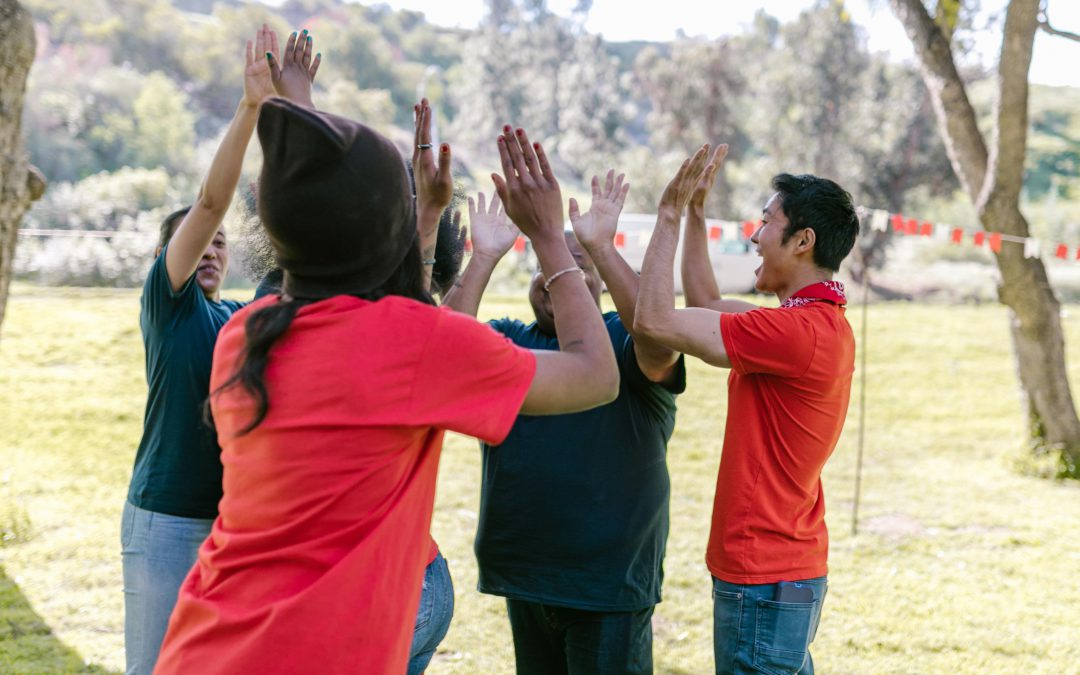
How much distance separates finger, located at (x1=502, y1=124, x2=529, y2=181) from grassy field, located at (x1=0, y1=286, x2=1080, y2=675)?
333 cm

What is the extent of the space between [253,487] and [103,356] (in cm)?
1141

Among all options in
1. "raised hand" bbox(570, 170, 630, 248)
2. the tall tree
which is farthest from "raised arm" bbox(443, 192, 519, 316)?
the tall tree

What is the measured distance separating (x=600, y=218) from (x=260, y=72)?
85cm

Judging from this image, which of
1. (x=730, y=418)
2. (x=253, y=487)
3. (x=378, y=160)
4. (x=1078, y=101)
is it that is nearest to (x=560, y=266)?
(x=378, y=160)

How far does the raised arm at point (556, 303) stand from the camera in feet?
5.35

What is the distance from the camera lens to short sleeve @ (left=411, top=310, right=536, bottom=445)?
1.49 metres

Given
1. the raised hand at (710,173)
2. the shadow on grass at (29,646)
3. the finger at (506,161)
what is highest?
the raised hand at (710,173)

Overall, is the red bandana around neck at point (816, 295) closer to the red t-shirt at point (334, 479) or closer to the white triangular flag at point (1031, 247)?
the red t-shirt at point (334, 479)

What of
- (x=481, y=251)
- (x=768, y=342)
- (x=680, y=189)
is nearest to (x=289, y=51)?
(x=481, y=251)

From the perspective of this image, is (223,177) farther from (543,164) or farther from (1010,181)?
(1010,181)

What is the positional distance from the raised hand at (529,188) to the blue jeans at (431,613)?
97 cm

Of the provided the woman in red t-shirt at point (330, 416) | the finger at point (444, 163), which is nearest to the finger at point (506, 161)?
the finger at point (444, 163)

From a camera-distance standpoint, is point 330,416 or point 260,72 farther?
point 260,72

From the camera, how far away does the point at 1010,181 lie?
7.73 meters
